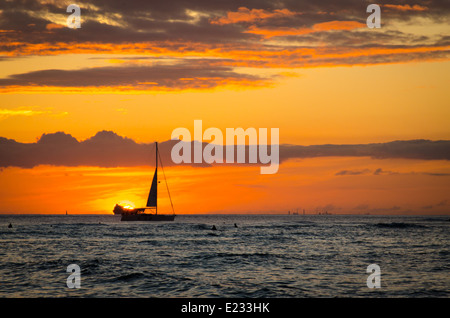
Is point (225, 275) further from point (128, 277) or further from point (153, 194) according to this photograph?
point (153, 194)

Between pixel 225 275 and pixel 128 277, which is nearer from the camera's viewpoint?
pixel 128 277

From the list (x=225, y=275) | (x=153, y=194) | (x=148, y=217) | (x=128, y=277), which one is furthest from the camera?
(x=148, y=217)

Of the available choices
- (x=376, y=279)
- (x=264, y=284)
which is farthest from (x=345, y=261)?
(x=264, y=284)

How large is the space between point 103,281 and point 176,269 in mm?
7009

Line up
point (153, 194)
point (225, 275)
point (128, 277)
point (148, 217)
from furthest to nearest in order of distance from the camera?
point (148, 217), point (153, 194), point (225, 275), point (128, 277)

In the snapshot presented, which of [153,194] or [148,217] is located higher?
[153,194]

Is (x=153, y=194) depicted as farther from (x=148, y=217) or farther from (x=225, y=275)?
(x=225, y=275)

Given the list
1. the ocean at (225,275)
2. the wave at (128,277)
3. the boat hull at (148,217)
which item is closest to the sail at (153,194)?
the boat hull at (148,217)

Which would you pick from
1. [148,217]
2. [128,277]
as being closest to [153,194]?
[148,217]

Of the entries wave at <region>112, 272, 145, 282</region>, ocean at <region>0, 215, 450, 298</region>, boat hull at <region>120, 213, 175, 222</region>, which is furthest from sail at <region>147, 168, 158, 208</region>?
wave at <region>112, 272, 145, 282</region>

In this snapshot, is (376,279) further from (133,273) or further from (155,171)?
(155,171)

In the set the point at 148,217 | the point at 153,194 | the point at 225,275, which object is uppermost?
the point at 225,275

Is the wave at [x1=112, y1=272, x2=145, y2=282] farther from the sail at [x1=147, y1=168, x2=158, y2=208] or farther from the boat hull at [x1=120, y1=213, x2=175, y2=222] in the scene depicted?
the boat hull at [x1=120, y1=213, x2=175, y2=222]
